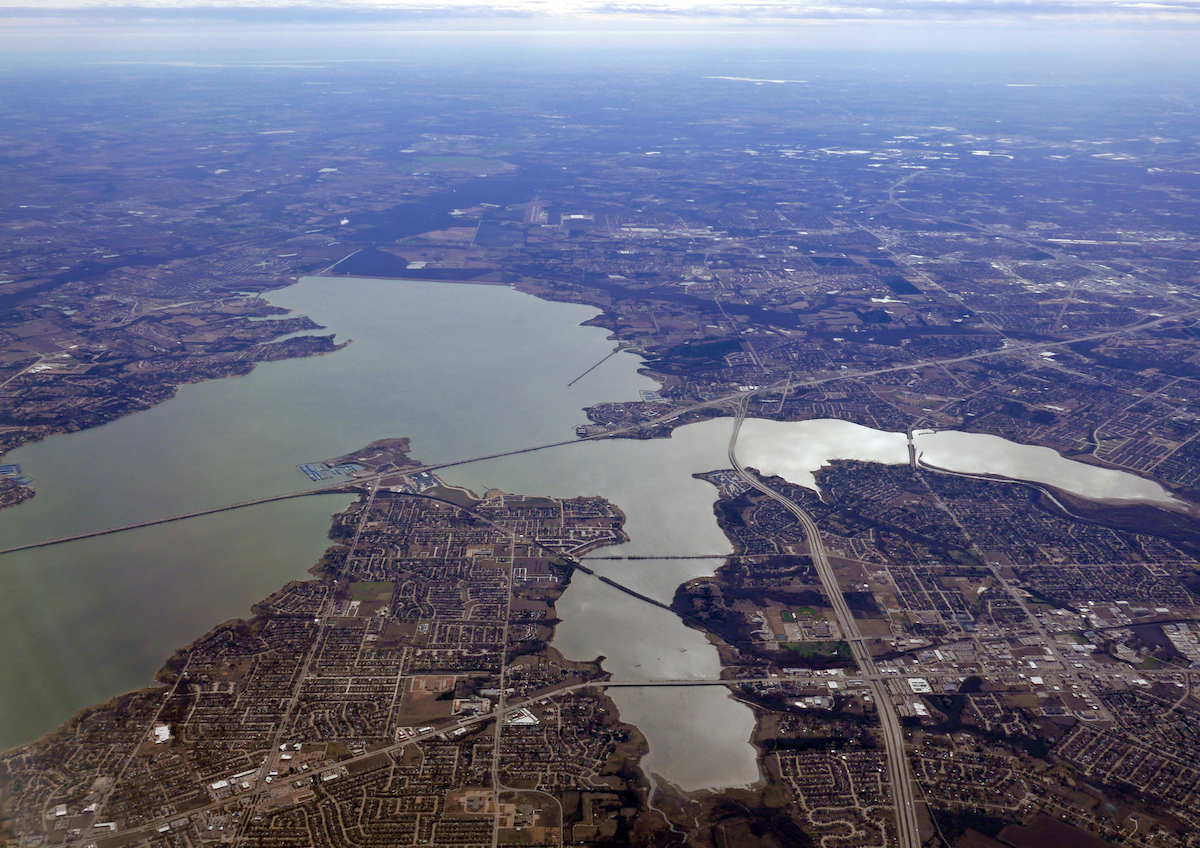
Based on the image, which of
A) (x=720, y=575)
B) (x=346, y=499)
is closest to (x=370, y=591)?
(x=346, y=499)

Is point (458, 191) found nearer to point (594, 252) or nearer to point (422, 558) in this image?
point (594, 252)

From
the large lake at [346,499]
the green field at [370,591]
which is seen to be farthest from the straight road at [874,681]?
the green field at [370,591]

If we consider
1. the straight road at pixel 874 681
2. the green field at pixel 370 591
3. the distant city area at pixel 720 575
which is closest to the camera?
the straight road at pixel 874 681

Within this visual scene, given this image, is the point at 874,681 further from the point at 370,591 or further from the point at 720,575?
the point at 370,591

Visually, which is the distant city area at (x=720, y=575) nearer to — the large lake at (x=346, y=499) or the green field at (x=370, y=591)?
the green field at (x=370, y=591)

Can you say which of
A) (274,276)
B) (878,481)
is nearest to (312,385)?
(274,276)

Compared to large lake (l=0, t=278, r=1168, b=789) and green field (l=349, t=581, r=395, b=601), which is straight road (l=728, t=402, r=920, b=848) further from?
green field (l=349, t=581, r=395, b=601)
